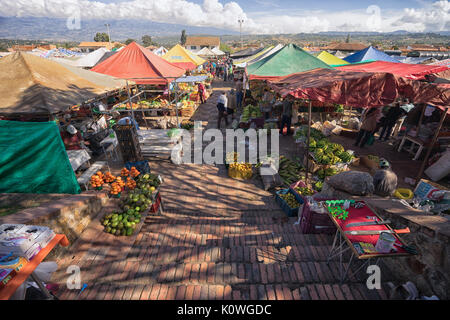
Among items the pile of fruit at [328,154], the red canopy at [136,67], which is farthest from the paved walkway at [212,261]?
the red canopy at [136,67]

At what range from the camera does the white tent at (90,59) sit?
15.8 metres

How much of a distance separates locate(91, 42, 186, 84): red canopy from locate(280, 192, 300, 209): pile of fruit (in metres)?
6.63

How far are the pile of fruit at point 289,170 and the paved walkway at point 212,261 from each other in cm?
162

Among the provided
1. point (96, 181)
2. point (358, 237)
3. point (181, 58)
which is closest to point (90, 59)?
point (181, 58)

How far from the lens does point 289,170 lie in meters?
7.51

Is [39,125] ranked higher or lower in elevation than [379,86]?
lower

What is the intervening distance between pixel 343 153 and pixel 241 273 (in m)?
6.03

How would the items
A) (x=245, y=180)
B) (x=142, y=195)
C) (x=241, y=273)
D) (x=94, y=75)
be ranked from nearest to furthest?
(x=241, y=273)
(x=142, y=195)
(x=245, y=180)
(x=94, y=75)

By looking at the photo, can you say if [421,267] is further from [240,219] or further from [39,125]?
[39,125]

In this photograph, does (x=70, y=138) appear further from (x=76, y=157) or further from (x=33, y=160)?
(x=33, y=160)

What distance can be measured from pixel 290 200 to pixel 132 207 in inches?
159

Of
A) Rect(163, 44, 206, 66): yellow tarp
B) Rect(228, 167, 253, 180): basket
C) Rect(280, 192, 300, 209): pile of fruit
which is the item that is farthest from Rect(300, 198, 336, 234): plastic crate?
Rect(163, 44, 206, 66): yellow tarp

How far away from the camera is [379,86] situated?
17.1ft
